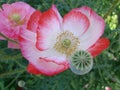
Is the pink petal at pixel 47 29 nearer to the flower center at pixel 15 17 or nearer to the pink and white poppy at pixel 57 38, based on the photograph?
the pink and white poppy at pixel 57 38

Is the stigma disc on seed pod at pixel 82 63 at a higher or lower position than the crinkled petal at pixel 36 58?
higher

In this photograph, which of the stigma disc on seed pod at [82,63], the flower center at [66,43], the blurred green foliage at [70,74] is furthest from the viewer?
the blurred green foliage at [70,74]

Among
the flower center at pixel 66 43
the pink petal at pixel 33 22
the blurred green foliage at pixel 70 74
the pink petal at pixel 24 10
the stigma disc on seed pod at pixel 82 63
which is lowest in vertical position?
the blurred green foliage at pixel 70 74

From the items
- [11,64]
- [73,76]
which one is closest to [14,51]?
[11,64]

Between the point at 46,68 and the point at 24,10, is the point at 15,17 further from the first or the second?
the point at 46,68

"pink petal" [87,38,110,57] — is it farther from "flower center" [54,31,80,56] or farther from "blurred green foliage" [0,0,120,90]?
"blurred green foliage" [0,0,120,90]

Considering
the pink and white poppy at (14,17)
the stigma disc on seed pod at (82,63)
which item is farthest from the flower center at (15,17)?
the stigma disc on seed pod at (82,63)

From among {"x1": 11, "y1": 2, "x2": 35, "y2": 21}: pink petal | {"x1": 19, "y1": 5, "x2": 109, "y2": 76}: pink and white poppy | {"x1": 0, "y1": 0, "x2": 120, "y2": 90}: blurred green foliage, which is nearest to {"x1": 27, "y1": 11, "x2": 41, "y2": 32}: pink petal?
{"x1": 19, "y1": 5, "x2": 109, "y2": 76}: pink and white poppy
